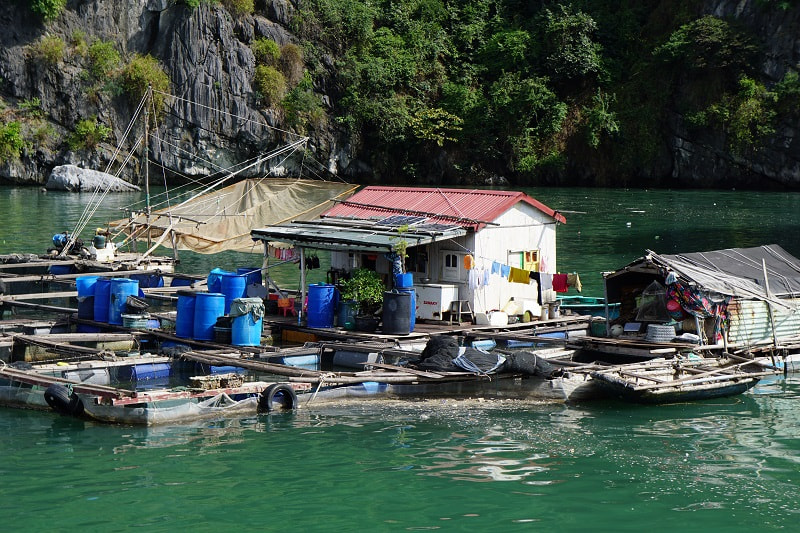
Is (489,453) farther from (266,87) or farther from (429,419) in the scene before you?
(266,87)

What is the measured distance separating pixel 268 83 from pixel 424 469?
6381 centimetres

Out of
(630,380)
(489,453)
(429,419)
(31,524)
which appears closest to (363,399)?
(429,419)

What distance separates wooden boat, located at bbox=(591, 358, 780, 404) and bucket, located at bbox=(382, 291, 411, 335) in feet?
17.3

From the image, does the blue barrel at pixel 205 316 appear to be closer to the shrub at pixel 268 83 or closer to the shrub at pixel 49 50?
the shrub at pixel 268 83

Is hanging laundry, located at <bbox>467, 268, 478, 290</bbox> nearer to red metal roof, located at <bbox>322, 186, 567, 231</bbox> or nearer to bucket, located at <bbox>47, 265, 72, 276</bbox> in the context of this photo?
red metal roof, located at <bbox>322, 186, 567, 231</bbox>

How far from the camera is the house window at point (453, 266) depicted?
25.9m

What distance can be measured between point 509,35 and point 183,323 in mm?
60066

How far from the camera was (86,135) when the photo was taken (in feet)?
241

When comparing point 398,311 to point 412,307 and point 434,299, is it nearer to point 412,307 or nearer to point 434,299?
point 412,307

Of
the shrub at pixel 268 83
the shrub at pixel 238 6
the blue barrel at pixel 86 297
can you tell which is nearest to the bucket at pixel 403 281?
the blue barrel at pixel 86 297

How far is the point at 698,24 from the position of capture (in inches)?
2876

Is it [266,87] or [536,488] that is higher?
[266,87]

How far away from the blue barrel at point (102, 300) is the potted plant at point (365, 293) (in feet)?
19.7

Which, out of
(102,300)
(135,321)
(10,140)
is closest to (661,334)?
(135,321)
